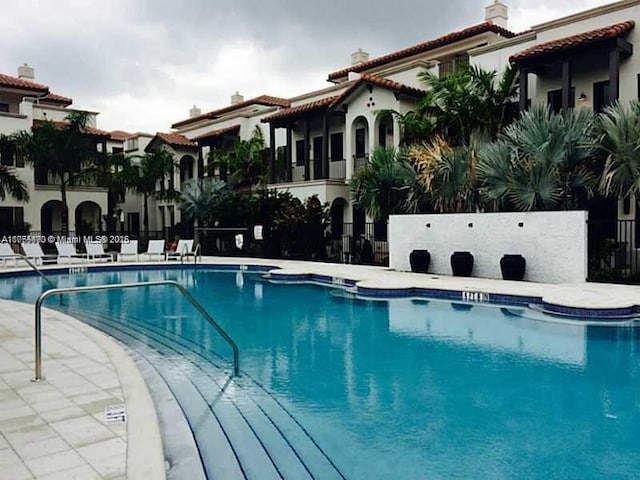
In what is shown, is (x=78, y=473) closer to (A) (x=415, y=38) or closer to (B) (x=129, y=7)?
(B) (x=129, y=7)

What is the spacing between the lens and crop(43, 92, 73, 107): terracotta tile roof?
3777cm

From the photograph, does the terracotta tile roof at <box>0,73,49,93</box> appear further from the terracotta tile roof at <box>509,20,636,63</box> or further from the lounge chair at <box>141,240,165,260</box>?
the terracotta tile roof at <box>509,20,636,63</box>

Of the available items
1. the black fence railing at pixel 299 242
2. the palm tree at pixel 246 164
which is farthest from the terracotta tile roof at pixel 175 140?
the black fence railing at pixel 299 242

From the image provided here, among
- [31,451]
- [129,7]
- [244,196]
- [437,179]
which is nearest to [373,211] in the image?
[437,179]

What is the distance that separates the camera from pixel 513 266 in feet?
49.4

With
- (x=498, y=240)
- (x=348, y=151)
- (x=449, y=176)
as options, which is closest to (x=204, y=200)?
(x=348, y=151)

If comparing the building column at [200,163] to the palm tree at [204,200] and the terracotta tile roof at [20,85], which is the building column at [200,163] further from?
the terracotta tile roof at [20,85]

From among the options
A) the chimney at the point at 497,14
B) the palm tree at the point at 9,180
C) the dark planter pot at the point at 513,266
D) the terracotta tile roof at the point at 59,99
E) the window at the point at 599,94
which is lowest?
the dark planter pot at the point at 513,266

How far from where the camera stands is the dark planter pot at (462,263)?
1614cm

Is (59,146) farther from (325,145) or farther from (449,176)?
(449,176)

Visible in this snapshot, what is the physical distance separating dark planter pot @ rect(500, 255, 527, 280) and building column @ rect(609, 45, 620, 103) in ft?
19.7

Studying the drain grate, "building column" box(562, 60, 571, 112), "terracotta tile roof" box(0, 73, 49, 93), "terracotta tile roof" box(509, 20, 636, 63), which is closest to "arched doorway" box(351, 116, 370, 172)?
"terracotta tile roof" box(509, 20, 636, 63)

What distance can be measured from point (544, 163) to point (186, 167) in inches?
1082

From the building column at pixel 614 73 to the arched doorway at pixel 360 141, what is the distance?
10.7 metres
